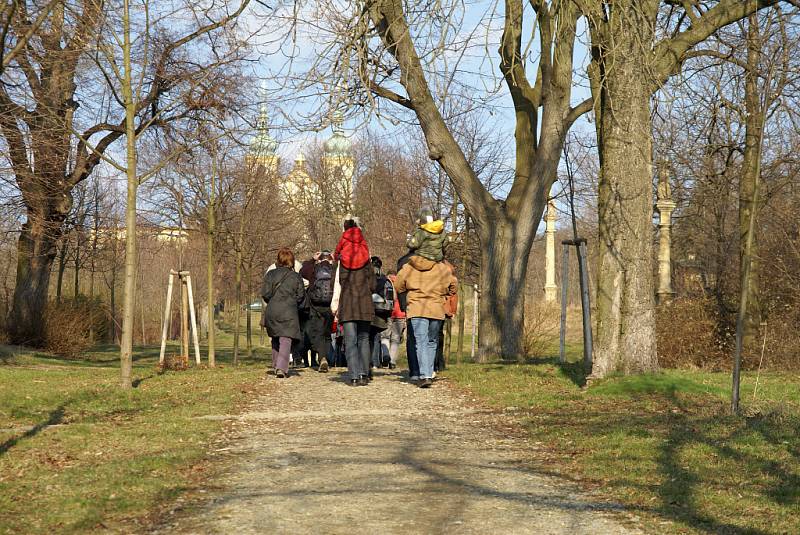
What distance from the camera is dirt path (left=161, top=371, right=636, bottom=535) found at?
17.4ft

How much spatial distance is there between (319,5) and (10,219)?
14537 millimetres

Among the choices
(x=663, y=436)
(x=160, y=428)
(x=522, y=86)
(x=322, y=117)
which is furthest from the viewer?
(x=522, y=86)

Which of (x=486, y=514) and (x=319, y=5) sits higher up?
(x=319, y=5)

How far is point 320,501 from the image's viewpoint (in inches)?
226

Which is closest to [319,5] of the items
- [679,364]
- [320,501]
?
[320,501]

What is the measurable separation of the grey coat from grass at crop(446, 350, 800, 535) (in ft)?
8.13

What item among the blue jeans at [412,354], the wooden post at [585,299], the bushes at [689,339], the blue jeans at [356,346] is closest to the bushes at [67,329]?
the blue jeans at [412,354]

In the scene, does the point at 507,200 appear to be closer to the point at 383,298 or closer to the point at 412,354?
the point at 383,298

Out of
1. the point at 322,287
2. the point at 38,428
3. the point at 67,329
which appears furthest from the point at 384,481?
the point at 67,329

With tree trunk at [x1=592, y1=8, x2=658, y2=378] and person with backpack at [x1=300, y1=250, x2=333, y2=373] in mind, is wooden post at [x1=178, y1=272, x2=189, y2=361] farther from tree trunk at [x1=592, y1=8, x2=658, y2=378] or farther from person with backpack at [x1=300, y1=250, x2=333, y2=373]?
tree trunk at [x1=592, y1=8, x2=658, y2=378]

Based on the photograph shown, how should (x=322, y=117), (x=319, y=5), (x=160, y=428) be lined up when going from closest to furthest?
(x=160, y=428)
(x=322, y=117)
(x=319, y=5)

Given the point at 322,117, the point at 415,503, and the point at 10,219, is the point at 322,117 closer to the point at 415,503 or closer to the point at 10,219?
the point at 415,503

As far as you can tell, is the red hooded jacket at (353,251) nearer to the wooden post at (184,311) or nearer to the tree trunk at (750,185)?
the wooden post at (184,311)

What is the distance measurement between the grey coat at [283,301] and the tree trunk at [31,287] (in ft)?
35.8
